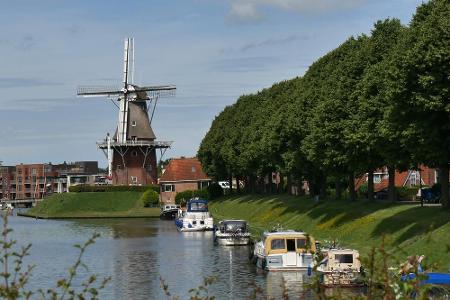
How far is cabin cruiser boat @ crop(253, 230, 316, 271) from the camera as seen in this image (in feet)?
185

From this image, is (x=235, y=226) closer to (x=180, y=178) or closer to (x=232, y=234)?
(x=232, y=234)

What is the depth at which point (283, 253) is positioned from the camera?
5675cm

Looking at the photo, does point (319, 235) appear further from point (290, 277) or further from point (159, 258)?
point (290, 277)

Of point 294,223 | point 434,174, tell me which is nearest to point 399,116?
point 294,223

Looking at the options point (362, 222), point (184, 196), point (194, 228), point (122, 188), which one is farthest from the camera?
point (122, 188)

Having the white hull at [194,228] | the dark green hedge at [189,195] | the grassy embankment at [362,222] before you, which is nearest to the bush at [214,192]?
the dark green hedge at [189,195]

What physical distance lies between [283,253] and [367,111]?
15497 millimetres

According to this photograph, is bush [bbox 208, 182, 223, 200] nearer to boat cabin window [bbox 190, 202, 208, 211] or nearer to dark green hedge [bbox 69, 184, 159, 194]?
dark green hedge [bbox 69, 184, 159, 194]

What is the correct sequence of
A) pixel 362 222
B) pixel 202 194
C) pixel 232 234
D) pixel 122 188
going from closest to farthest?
1. pixel 362 222
2. pixel 232 234
3. pixel 202 194
4. pixel 122 188

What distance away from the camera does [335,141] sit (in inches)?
2923

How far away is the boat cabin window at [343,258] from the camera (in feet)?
157

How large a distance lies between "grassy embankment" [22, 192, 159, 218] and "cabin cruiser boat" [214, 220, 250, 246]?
69.2 m

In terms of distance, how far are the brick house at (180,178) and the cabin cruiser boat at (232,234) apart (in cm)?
8755

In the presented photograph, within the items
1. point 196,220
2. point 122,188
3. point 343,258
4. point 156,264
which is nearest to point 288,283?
point 343,258
